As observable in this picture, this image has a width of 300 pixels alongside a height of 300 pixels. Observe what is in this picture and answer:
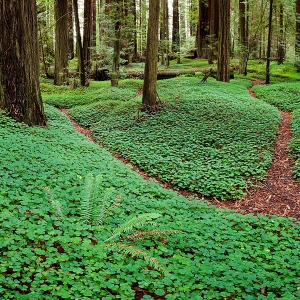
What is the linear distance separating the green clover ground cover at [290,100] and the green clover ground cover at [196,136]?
26.7 inches

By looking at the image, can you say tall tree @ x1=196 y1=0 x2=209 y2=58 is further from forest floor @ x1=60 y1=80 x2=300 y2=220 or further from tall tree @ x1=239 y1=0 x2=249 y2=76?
forest floor @ x1=60 y1=80 x2=300 y2=220

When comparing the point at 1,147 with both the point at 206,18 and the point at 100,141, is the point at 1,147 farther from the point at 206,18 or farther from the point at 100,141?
the point at 206,18

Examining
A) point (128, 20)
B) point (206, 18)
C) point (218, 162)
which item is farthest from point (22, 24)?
point (206, 18)

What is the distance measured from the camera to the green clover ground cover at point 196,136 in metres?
8.48

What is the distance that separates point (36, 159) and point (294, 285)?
5280 millimetres

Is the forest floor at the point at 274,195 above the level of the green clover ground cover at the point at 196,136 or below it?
below

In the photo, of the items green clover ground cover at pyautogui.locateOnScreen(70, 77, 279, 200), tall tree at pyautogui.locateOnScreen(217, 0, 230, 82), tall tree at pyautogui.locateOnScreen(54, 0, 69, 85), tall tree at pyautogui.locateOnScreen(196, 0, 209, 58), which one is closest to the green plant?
green clover ground cover at pyautogui.locateOnScreen(70, 77, 279, 200)

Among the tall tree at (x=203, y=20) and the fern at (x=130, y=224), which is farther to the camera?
the tall tree at (x=203, y=20)

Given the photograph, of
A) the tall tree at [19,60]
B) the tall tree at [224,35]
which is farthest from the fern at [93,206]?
the tall tree at [224,35]

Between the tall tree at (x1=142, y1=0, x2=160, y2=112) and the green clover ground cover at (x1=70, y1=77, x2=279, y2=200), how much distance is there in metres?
0.58

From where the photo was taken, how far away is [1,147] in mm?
7184

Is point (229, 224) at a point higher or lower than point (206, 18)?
lower

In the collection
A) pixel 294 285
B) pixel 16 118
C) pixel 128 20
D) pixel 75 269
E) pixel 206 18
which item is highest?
pixel 206 18

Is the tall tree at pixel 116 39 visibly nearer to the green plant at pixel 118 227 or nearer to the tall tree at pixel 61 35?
the tall tree at pixel 61 35
